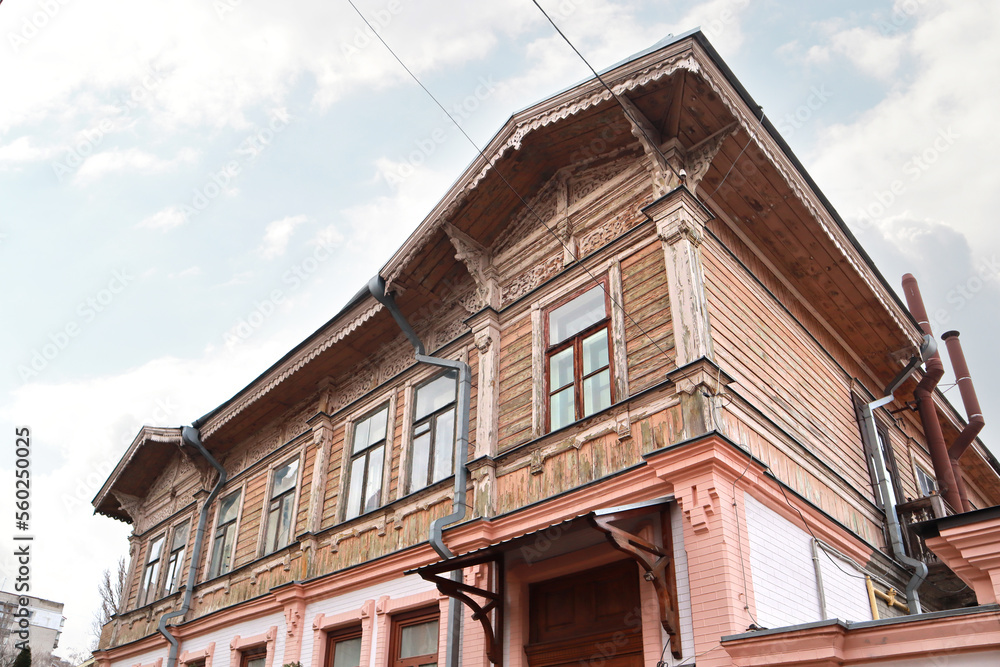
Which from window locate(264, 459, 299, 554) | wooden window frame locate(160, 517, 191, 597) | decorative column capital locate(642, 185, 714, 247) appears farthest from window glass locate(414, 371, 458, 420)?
wooden window frame locate(160, 517, 191, 597)

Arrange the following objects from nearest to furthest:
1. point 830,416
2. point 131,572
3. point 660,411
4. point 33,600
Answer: point 660,411 < point 830,416 < point 131,572 < point 33,600

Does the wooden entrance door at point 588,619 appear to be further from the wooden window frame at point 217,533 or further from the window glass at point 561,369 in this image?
the wooden window frame at point 217,533

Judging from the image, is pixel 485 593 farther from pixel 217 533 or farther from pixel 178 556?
pixel 178 556

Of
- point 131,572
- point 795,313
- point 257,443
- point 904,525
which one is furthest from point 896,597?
point 131,572

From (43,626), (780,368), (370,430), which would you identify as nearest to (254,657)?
(370,430)

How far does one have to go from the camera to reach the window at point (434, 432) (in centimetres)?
1019

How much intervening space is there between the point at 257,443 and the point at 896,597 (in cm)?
1124

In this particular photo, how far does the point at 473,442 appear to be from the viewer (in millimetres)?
9633

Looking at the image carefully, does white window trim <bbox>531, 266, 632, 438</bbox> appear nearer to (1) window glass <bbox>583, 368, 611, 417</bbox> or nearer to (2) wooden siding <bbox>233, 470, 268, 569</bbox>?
(1) window glass <bbox>583, 368, 611, 417</bbox>

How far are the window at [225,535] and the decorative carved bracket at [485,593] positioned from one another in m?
7.81

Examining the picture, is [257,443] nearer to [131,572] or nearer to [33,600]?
[131,572]

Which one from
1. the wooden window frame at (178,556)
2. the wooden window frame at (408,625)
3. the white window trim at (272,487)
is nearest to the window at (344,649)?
the wooden window frame at (408,625)

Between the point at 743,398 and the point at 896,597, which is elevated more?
the point at 743,398

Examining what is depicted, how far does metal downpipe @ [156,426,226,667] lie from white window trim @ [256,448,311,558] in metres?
1.93
